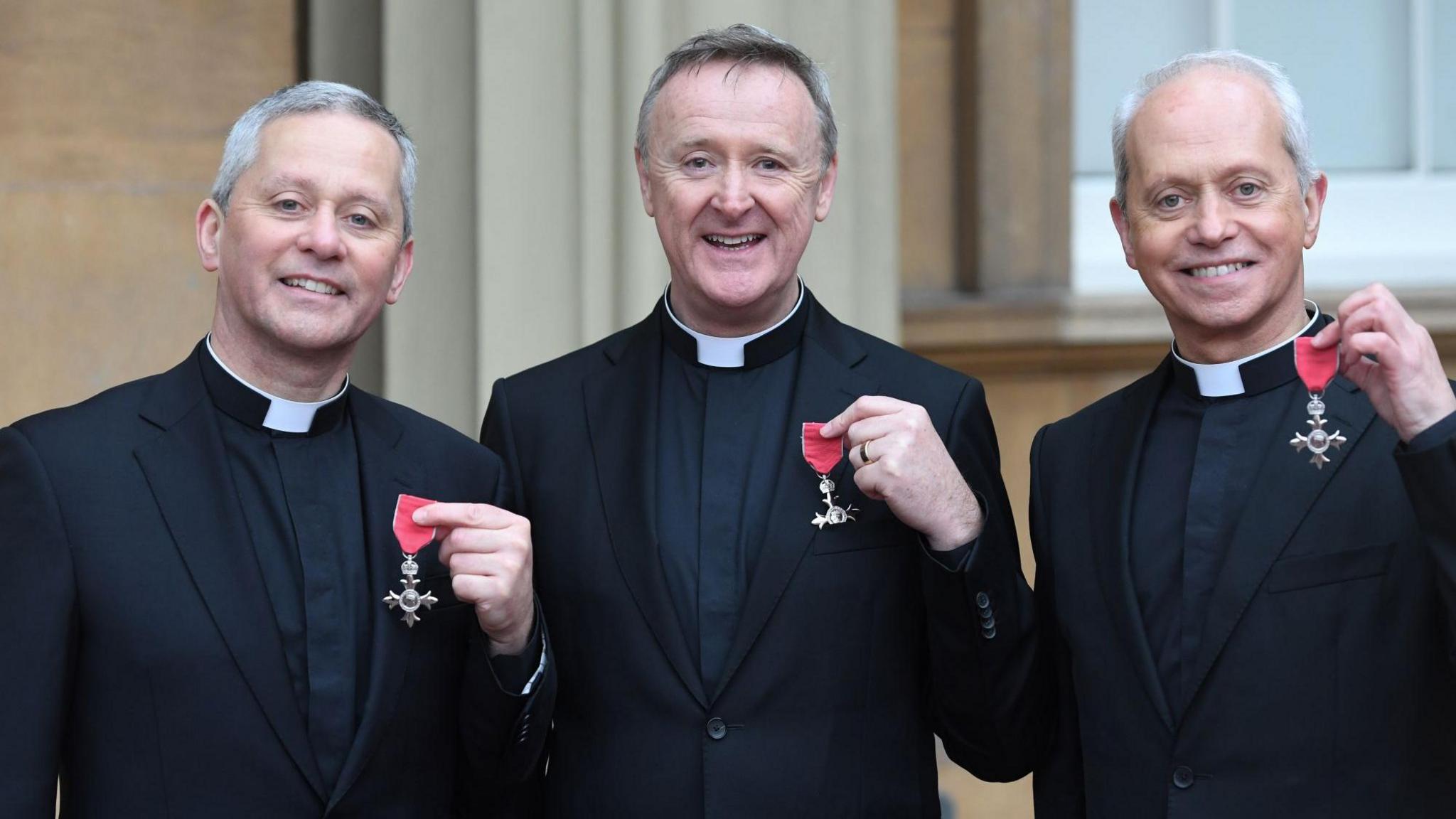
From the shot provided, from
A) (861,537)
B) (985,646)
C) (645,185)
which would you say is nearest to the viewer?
(985,646)

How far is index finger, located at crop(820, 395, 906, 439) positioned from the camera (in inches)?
101

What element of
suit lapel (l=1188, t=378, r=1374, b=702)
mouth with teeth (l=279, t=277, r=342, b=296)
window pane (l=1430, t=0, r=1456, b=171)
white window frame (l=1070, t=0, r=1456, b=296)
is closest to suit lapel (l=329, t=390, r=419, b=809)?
mouth with teeth (l=279, t=277, r=342, b=296)

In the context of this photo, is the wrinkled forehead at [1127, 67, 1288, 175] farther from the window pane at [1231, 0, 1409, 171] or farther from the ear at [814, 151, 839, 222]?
the window pane at [1231, 0, 1409, 171]

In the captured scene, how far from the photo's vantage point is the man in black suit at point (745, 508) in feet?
8.79

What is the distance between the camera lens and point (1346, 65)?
5.27 meters

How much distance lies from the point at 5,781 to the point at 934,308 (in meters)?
3.08

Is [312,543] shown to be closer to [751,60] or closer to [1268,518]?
[751,60]

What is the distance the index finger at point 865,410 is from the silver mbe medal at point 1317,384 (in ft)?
1.95

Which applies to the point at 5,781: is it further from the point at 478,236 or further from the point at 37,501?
the point at 478,236

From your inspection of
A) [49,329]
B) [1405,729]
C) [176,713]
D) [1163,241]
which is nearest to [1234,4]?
[1163,241]

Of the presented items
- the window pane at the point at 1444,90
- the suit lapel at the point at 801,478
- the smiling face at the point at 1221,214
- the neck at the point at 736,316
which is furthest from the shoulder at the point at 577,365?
the window pane at the point at 1444,90

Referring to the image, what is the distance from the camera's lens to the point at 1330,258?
16.7ft

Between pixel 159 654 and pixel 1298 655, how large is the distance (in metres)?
1.68

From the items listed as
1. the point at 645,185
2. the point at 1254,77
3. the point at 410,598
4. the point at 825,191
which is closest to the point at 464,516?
the point at 410,598
